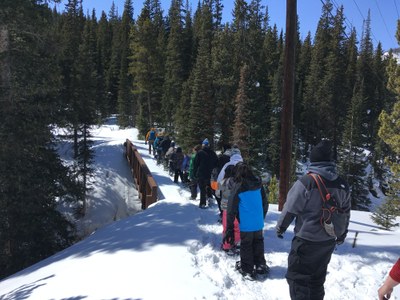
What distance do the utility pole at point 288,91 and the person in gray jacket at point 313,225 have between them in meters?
4.78

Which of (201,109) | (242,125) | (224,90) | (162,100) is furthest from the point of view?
(162,100)

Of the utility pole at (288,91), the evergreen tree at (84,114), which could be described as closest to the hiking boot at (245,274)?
the utility pole at (288,91)

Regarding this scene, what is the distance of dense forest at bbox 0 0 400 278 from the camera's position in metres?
11.7

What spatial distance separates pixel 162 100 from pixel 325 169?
4253cm

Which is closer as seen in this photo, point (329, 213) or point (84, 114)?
point (329, 213)

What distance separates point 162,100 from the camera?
45.1 meters

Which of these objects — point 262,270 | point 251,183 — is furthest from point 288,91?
point 262,270

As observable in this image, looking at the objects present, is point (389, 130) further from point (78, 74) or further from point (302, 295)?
point (78, 74)

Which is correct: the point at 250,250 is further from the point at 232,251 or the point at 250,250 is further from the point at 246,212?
the point at 232,251

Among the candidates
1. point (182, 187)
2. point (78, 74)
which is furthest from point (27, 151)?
point (78, 74)

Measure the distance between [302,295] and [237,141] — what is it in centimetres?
3023

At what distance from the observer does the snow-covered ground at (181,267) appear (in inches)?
192

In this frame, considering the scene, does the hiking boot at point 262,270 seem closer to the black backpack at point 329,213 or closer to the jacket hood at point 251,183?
the jacket hood at point 251,183

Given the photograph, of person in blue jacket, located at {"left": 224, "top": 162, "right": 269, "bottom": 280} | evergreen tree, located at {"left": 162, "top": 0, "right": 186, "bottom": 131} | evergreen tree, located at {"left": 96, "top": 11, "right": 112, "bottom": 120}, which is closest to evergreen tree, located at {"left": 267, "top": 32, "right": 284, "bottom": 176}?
evergreen tree, located at {"left": 162, "top": 0, "right": 186, "bottom": 131}
